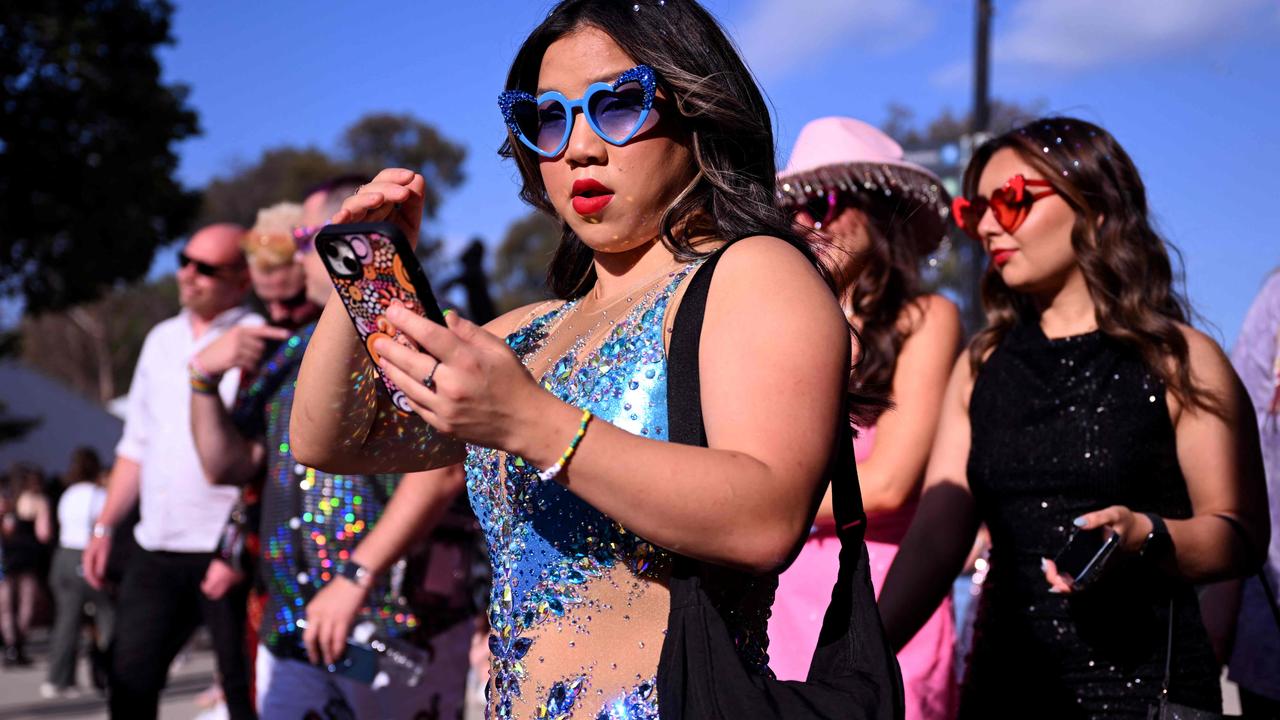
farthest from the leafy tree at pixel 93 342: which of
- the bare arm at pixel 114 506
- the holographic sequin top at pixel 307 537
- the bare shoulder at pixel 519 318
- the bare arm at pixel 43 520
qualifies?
the bare shoulder at pixel 519 318

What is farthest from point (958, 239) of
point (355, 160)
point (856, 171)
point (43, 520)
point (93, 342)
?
point (93, 342)

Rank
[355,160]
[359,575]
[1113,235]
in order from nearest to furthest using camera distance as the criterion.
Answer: [1113,235] < [359,575] < [355,160]

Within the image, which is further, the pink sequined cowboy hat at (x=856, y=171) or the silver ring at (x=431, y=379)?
the pink sequined cowboy hat at (x=856, y=171)

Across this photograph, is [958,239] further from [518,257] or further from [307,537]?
[518,257]

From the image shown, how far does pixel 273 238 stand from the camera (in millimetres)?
4793

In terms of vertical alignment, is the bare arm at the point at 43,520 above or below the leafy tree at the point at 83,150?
below

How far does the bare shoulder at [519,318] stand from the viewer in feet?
7.23

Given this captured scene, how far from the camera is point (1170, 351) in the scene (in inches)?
104

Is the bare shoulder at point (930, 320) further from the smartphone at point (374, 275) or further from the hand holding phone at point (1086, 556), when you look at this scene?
the smartphone at point (374, 275)

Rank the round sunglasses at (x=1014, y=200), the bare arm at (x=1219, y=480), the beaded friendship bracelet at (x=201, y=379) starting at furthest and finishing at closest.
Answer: the beaded friendship bracelet at (x=201, y=379), the round sunglasses at (x=1014, y=200), the bare arm at (x=1219, y=480)

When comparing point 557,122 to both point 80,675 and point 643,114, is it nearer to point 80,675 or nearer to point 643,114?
point 643,114

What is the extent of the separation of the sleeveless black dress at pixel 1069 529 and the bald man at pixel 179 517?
9.77 feet

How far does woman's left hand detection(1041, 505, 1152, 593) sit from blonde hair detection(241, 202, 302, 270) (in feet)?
10.4

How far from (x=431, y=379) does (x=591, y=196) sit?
0.57 meters
